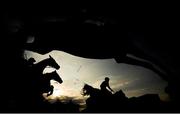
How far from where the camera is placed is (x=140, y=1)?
4891mm

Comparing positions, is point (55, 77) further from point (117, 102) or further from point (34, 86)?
point (117, 102)

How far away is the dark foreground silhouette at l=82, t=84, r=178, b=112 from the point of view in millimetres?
6471

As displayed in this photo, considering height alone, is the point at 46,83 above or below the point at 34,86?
above

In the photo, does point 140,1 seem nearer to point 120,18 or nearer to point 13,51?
point 120,18

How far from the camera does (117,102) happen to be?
21.7ft

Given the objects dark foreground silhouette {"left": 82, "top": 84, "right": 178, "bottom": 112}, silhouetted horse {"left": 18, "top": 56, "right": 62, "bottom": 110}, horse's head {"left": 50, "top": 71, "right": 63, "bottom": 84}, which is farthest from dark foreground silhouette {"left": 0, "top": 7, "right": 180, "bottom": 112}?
dark foreground silhouette {"left": 82, "top": 84, "right": 178, "bottom": 112}

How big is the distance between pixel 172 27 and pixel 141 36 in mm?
714

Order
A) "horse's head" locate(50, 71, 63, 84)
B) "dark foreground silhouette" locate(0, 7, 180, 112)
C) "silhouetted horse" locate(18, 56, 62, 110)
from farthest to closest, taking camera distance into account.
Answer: "horse's head" locate(50, 71, 63, 84) → "silhouetted horse" locate(18, 56, 62, 110) → "dark foreground silhouette" locate(0, 7, 180, 112)

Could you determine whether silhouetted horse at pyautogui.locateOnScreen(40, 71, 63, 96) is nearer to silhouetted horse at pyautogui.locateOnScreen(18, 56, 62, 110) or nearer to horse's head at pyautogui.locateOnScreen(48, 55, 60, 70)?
silhouetted horse at pyautogui.locateOnScreen(18, 56, 62, 110)

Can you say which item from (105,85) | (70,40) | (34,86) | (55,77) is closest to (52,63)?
(55,77)

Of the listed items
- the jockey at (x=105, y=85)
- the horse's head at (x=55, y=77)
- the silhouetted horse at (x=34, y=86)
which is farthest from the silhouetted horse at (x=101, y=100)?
the silhouetted horse at (x=34, y=86)

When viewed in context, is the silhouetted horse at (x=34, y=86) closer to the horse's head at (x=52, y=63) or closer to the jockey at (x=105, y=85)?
the horse's head at (x=52, y=63)

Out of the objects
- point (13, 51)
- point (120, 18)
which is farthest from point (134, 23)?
point (13, 51)

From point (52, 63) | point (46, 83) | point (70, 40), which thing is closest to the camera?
point (70, 40)
